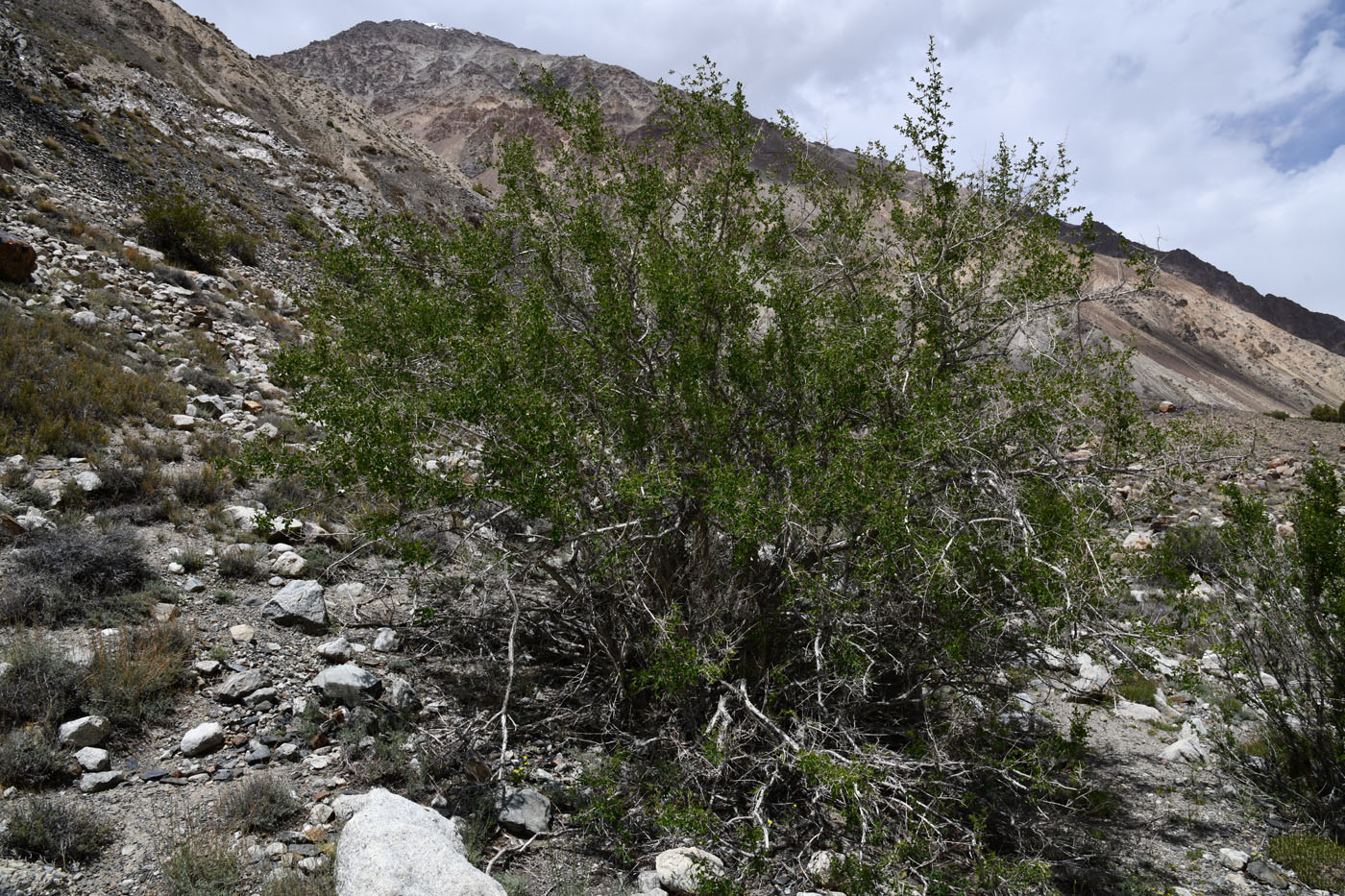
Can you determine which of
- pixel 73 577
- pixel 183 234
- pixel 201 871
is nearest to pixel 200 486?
pixel 73 577

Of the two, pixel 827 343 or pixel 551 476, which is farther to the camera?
pixel 827 343

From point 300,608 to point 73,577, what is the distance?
1.56 meters

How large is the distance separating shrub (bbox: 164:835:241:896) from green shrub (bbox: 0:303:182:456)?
567 cm

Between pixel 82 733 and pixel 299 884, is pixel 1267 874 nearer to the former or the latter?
pixel 299 884

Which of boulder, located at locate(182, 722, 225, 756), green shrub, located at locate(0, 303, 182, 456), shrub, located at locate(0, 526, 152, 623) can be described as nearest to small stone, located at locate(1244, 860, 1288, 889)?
boulder, located at locate(182, 722, 225, 756)

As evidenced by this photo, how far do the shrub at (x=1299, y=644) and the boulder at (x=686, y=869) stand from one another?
4.62 metres

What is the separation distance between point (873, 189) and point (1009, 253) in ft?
4.86

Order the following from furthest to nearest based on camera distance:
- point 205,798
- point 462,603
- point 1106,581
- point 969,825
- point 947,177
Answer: point 462,603 → point 947,177 → point 969,825 → point 1106,581 → point 205,798

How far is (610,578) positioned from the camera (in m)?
5.61

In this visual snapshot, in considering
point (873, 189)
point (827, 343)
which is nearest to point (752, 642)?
point (827, 343)

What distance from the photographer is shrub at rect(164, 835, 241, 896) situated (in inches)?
129

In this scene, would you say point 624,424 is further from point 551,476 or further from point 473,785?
point 473,785

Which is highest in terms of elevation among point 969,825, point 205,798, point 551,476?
point 551,476

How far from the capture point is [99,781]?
12.8ft
